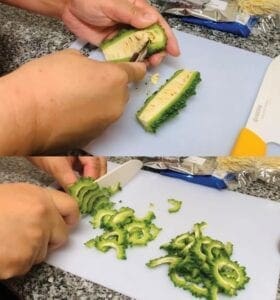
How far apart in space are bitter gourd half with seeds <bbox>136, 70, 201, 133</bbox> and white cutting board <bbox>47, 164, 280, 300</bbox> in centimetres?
→ 13

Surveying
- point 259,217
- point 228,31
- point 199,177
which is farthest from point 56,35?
point 259,217

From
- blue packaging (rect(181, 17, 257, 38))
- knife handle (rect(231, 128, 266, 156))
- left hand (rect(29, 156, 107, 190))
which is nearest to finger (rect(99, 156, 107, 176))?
left hand (rect(29, 156, 107, 190))

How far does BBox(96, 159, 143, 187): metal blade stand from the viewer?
853 millimetres

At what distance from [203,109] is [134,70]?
0.16 metres

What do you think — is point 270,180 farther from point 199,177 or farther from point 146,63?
point 146,63

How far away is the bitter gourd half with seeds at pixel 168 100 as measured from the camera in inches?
39.5

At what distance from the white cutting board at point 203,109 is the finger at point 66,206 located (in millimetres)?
207

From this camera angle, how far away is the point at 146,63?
1.08 metres

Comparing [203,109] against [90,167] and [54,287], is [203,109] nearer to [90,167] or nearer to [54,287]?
[90,167]

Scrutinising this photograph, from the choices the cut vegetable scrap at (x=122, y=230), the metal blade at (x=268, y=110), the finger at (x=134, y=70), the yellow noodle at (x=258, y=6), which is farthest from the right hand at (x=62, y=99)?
the yellow noodle at (x=258, y=6)

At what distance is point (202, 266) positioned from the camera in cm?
74

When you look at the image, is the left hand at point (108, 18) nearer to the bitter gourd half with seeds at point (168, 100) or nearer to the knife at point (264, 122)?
the bitter gourd half with seeds at point (168, 100)

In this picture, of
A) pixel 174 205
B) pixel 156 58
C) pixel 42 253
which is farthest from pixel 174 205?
pixel 156 58

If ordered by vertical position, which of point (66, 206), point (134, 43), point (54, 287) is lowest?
point (54, 287)
